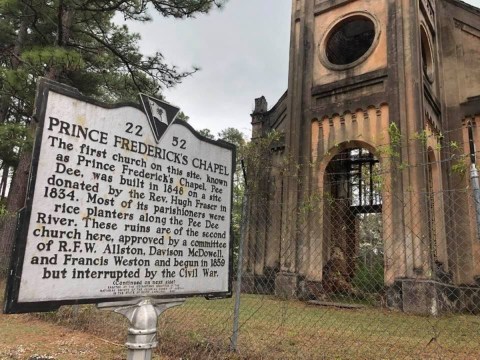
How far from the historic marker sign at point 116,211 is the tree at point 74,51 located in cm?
660

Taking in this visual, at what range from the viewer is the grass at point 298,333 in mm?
4754

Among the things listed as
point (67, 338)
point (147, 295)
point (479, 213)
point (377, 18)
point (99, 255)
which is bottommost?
point (67, 338)

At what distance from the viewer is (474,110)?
1211 centimetres

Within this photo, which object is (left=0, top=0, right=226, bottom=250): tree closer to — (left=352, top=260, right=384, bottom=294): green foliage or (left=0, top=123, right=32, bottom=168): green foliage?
(left=0, top=123, right=32, bottom=168): green foliage

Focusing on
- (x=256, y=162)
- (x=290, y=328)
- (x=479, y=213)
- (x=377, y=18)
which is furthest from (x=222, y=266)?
(x=377, y=18)

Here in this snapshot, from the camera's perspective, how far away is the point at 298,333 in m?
6.07

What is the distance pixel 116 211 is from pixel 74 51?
26.9ft

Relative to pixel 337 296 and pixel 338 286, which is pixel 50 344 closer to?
pixel 337 296

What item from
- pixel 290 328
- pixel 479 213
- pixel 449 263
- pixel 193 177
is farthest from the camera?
pixel 449 263

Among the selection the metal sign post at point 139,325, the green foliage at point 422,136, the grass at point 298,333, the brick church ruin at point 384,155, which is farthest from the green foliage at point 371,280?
the metal sign post at point 139,325

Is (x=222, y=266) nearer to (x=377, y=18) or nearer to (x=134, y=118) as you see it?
(x=134, y=118)

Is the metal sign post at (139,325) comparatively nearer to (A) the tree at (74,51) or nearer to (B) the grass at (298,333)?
(B) the grass at (298,333)

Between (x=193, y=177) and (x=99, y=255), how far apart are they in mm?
1074

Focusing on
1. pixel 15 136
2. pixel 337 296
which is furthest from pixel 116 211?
pixel 337 296
